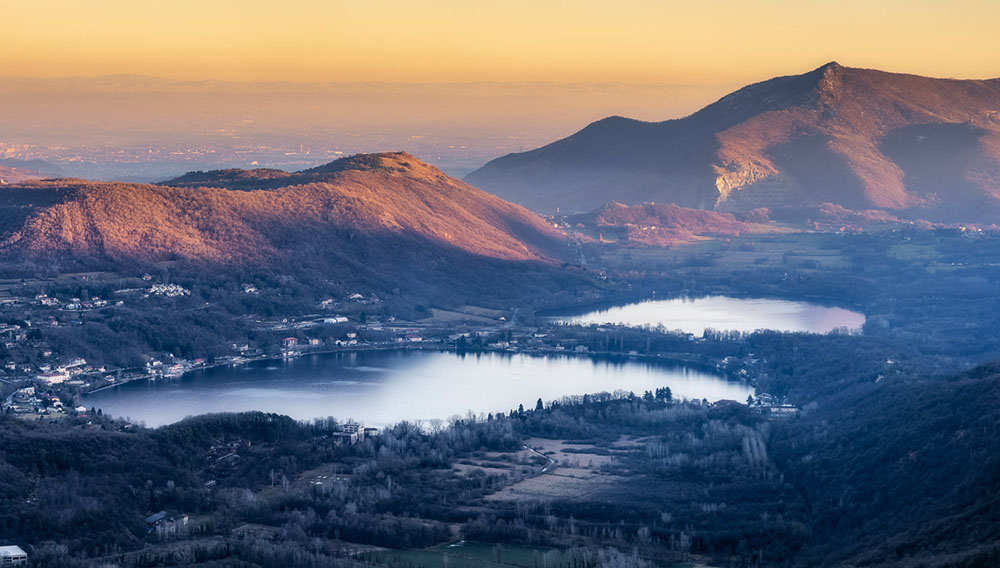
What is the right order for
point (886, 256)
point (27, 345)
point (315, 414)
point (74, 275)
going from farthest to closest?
point (886, 256) → point (74, 275) → point (27, 345) → point (315, 414)

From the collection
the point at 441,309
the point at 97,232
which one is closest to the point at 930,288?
the point at 441,309

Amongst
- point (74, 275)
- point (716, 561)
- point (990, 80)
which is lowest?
point (716, 561)

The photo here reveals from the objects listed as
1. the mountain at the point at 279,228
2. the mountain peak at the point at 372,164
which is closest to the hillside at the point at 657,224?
the mountain at the point at 279,228

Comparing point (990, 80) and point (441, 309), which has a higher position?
point (990, 80)

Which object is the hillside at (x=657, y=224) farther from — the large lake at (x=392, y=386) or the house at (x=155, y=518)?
the house at (x=155, y=518)

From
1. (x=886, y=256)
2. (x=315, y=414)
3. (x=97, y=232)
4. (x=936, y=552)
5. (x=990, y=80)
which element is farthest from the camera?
(x=990, y=80)

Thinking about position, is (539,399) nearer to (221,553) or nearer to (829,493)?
(829,493)

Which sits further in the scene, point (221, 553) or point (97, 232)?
point (97, 232)

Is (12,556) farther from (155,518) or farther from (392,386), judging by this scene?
(392,386)
